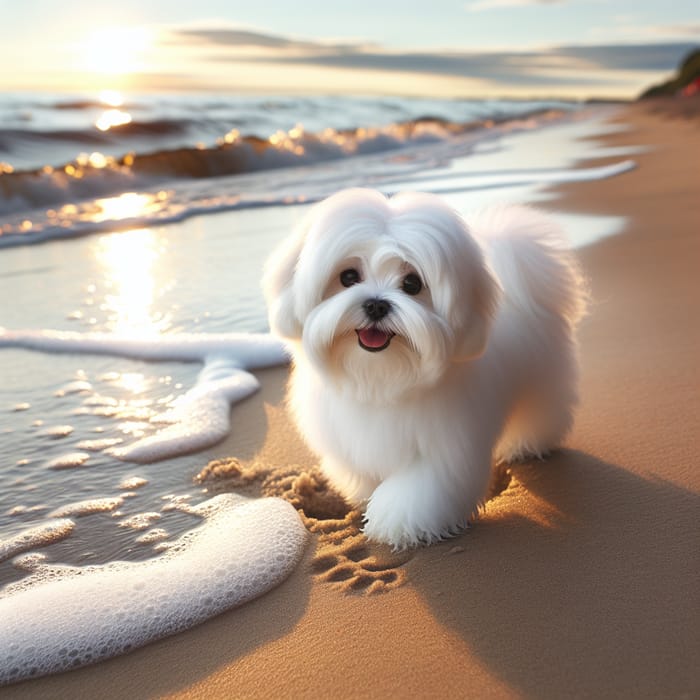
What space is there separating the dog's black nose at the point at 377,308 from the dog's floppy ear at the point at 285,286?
0.24 metres

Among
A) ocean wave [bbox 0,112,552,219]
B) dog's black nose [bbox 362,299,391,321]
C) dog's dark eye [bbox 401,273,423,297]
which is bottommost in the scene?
ocean wave [bbox 0,112,552,219]

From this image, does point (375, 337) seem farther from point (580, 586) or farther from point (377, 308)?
point (580, 586)

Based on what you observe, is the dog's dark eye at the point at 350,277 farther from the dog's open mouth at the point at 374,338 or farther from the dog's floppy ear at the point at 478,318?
the dog's floppy ear at the point at 478,318

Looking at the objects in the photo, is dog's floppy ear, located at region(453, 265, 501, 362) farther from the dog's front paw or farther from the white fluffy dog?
the dog's front paw

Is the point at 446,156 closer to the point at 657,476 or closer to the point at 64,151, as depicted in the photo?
the point at 64,151

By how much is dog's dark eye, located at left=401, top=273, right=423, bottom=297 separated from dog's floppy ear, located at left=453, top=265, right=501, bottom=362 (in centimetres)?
13

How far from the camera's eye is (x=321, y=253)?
203cm

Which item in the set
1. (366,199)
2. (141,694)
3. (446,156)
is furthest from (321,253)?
(446,156)

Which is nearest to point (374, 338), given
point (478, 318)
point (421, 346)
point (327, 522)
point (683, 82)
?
point (421, 346)

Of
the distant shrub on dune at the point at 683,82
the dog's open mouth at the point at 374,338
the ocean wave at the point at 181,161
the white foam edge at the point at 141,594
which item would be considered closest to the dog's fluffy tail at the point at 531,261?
the dog's open mouth at the point at 374,338

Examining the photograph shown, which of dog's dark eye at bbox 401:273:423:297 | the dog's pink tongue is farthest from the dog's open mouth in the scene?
dog's dark eye at bbox 401:273:423:297

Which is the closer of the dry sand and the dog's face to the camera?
the dry sand

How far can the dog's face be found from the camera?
6.57 ft

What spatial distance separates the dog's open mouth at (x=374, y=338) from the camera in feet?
6.68
